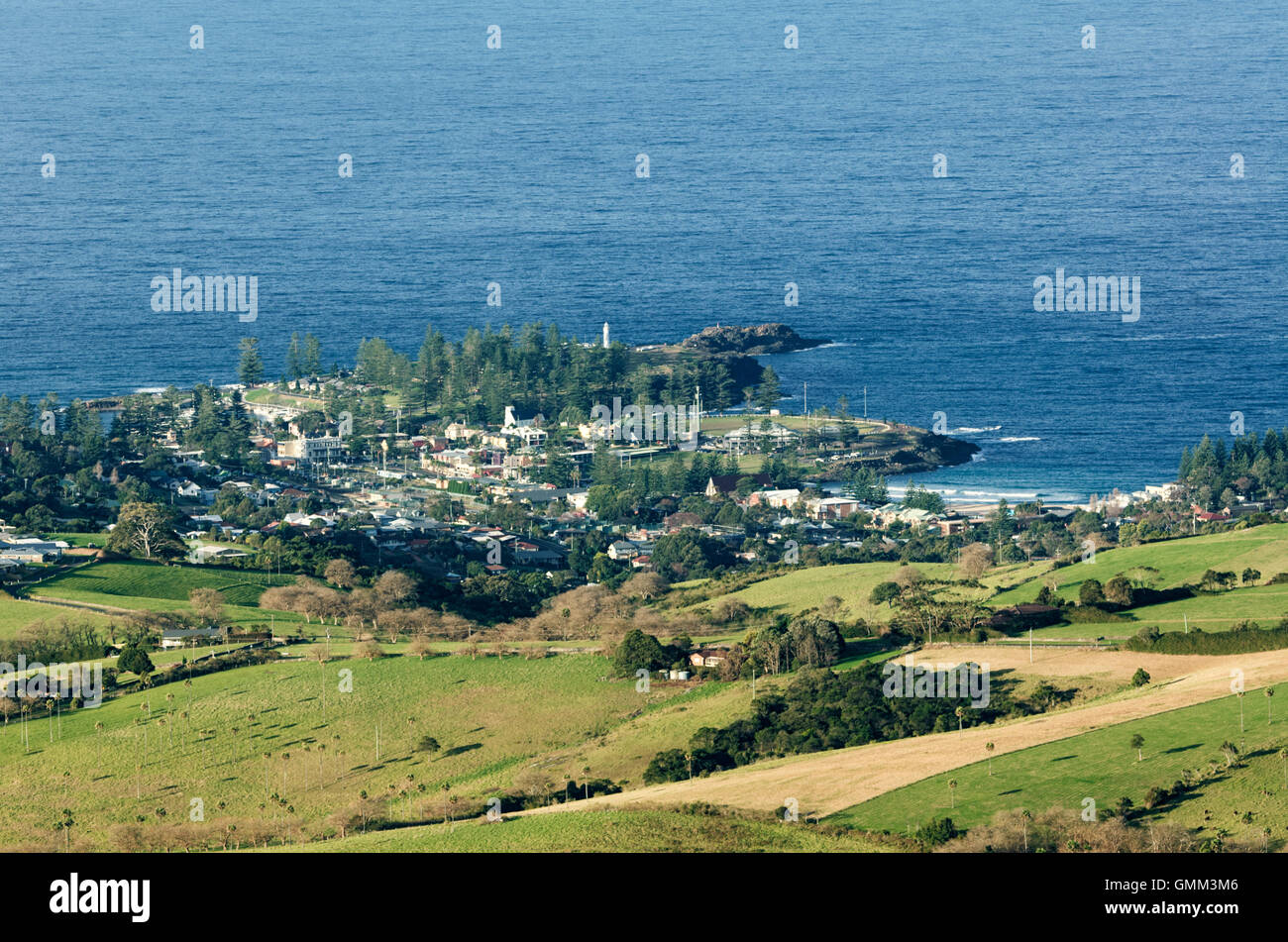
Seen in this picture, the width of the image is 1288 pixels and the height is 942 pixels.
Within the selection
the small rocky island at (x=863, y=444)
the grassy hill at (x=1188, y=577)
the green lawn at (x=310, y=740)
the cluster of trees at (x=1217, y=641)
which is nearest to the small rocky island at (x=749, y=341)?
the small rocky island at (x=863, y=444)

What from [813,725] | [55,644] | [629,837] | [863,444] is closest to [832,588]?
[813,725]

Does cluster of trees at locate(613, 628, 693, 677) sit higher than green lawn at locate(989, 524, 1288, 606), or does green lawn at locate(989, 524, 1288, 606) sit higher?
green lawn at locate(989, 524, 1288, 606)

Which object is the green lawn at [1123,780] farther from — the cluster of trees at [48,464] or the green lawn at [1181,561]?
the cluster of trees at [48,464]

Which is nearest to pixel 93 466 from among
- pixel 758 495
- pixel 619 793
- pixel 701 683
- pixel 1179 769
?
pixel 758 495

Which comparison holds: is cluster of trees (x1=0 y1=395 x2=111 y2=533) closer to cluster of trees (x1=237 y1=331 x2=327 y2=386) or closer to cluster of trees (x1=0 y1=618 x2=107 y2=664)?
cluster of trees (x1=237 y1=331 x2=327 y2=386)

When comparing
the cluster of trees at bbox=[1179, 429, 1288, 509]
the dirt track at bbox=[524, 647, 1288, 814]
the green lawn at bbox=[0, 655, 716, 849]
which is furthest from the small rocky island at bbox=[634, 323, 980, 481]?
the dirt track at bbox=[524, 647, 1288, 814]
